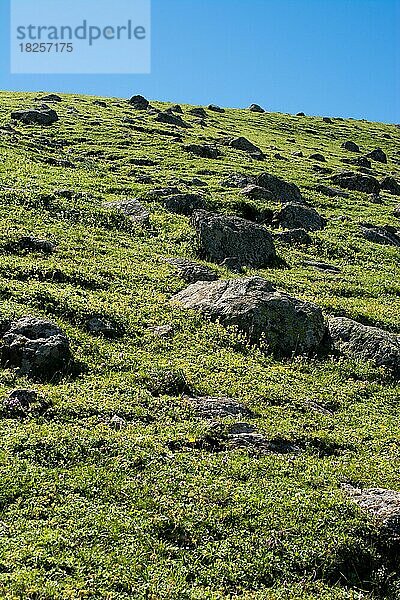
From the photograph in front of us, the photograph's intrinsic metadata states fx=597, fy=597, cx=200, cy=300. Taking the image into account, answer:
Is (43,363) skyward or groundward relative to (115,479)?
skyward

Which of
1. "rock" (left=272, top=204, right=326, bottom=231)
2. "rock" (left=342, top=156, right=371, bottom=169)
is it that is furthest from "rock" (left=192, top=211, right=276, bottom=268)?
"rock" (left=342, top=156, right=371, bottom=169)

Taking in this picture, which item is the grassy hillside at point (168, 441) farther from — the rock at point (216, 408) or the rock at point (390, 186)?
the rock at point (390, 186)

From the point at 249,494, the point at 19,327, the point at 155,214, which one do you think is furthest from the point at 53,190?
the point at 249,494

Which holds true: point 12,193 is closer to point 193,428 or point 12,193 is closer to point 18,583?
point 193,428

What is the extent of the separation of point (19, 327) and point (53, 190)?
1987cm

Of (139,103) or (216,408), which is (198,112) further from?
(216,408)

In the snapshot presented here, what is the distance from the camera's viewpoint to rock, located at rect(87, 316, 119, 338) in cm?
1980

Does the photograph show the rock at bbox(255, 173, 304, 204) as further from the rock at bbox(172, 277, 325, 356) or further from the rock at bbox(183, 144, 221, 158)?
the rock at bbox(172, 277, 325, 356)

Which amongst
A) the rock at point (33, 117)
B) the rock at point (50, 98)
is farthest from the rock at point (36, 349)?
the rock at point (50, 98)

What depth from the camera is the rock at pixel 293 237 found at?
35.9 metres

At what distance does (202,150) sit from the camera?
188 ft

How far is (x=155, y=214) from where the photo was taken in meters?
36.1

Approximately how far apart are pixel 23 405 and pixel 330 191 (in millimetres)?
41511

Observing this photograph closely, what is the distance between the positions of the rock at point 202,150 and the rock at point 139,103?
31456mm
